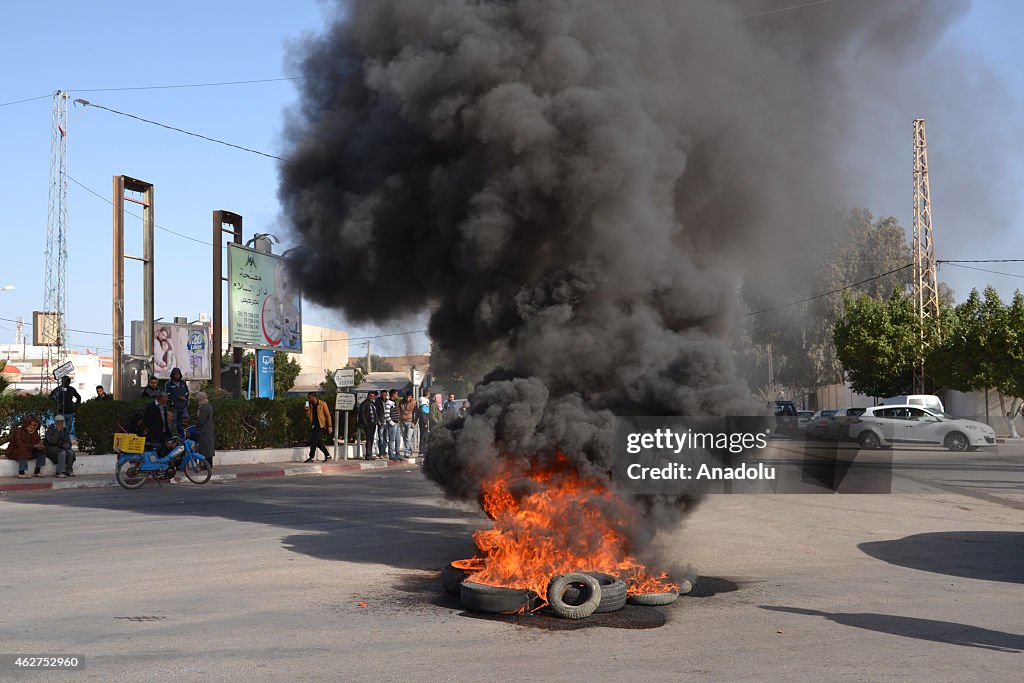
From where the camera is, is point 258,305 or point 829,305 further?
point 829,305

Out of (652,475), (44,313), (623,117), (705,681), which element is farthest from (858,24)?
(44,313)

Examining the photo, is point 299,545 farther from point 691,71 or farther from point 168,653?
point 691,71

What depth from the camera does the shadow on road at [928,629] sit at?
5.90 m

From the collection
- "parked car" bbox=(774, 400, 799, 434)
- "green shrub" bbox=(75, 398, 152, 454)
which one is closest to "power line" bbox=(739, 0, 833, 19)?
"green shrub" bbox=(75, 398, 152, 454)

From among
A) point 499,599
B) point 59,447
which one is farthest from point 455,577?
point 59,447

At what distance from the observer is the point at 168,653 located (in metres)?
5.79

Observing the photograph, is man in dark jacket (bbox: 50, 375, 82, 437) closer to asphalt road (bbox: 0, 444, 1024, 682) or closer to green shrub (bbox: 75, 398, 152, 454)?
green shrub (bbox: 75, 398, 152, 454)

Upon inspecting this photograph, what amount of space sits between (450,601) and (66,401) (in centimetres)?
1571

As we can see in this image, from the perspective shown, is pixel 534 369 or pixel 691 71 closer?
pixel 534 369

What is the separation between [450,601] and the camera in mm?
7371

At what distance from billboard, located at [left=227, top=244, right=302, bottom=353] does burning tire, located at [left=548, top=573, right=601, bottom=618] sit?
19.7 metres

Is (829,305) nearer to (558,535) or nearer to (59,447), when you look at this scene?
(59,447)

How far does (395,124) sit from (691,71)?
10.5 ft

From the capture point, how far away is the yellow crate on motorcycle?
16312 mm
